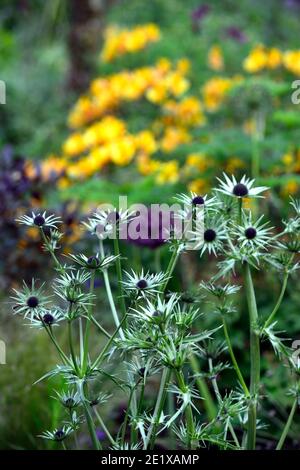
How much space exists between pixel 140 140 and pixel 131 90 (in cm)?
84

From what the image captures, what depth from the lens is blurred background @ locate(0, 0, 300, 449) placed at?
307cm

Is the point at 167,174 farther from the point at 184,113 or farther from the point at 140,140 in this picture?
the point at 184,113

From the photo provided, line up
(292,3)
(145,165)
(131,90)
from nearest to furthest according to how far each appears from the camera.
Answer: (145,165) → (131,90) → (292,3)

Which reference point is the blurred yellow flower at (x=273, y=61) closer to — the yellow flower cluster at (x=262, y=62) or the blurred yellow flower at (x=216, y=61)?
the yellow flower cluster at (x=262, y=62)

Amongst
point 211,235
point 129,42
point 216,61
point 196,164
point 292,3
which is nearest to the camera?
point 211,235

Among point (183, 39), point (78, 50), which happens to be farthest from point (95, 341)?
point (183, 39)

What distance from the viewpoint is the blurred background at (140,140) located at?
3072mm

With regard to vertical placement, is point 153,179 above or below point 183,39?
below

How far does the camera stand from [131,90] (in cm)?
532

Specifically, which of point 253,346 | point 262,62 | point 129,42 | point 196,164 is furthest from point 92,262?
point 129,42

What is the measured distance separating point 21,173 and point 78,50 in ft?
11.9

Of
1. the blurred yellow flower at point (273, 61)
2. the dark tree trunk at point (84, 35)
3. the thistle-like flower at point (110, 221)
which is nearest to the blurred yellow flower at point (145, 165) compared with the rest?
the blurred yellow flower at point (273, 61)

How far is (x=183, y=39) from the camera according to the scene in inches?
309
